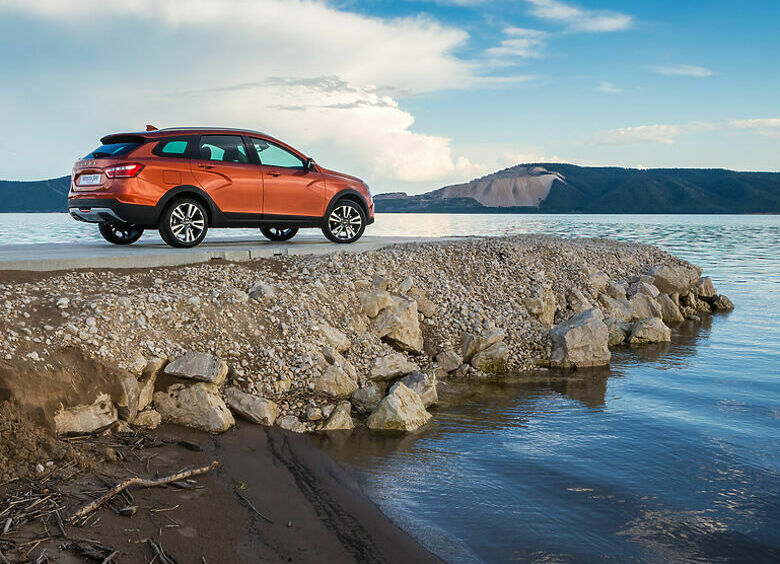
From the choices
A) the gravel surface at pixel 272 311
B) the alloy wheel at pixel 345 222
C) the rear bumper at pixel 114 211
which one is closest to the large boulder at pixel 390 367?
the gravel surface at pixel 272 311

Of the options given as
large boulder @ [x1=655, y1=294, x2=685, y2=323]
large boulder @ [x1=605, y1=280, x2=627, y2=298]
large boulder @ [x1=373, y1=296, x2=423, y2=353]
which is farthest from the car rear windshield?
large boulder @ [x1=655, y1=294, x2=685, y2=323]

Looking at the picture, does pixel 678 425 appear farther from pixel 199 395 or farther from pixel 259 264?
pixel 259 264

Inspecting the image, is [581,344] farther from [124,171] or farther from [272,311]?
[124,171]

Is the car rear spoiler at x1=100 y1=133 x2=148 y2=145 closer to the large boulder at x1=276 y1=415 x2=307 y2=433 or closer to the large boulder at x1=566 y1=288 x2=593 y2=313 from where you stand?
the large boulder at x1=276 y1=415 x2=307 y2=433

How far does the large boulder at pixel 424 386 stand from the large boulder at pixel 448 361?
1.29 metres

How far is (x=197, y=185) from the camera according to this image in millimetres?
10281

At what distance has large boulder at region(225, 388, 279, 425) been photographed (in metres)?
6.84

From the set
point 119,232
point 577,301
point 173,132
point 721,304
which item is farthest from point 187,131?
point 721,304

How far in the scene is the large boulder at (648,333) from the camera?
12742mm

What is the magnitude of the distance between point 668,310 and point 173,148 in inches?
494

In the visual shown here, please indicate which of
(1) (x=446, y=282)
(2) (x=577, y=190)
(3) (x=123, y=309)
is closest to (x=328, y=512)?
(3) (x=123, y=309)

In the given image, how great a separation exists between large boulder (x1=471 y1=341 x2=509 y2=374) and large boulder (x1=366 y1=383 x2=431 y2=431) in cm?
248

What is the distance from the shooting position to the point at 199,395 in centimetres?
652

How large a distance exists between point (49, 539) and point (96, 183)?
7340mm
